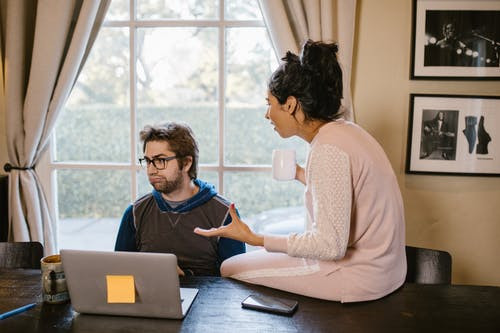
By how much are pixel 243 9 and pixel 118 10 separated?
67cm

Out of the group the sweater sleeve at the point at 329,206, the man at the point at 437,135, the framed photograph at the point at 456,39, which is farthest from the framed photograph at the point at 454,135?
the sweater sleeve at the point at 329,206

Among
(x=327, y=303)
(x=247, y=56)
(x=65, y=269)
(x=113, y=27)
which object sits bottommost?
(x=327, y=303)

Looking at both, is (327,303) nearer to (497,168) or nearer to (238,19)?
(497,168)

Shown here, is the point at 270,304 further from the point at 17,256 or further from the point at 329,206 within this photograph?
the point at 17,256

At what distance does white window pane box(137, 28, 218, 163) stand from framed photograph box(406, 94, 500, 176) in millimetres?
1017

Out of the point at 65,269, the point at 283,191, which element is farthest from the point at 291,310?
the point at 283,191

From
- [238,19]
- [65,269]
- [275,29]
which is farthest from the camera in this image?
[238,19]

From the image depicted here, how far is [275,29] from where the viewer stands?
7.13ft

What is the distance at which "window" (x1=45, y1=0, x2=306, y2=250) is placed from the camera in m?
2.41

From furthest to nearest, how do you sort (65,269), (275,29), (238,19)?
(238,19) → (275,29) → (65,269)

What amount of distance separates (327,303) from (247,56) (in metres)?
1.45

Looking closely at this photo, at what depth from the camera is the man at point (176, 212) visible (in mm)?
1894

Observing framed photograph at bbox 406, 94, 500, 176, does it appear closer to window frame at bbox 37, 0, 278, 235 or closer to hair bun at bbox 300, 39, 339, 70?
window frame at bbox 37, 0, 278, 235

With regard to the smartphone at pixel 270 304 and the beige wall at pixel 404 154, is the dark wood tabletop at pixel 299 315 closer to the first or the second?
the smartphone at pixel 270 304
